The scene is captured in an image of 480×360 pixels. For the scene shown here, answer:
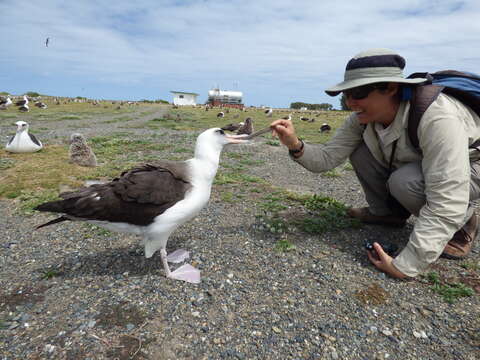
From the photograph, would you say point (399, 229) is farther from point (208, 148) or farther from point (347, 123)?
point (208, 148)

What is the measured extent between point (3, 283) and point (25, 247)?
2.70 feet

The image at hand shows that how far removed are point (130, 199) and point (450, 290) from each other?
3.38m

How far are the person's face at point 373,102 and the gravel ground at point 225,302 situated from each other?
1.66 metres

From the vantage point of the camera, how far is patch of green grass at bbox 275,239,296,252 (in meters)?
3.84

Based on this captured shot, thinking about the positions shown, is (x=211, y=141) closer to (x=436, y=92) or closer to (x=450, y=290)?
(x=436, y=92)

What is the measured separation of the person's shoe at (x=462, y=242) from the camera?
3668mm

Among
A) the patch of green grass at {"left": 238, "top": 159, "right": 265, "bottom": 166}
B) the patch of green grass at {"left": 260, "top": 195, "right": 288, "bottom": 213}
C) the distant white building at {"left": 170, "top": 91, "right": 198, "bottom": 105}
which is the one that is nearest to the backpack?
the patch of green grass at {"left": 260, "top": 195, "right": 288, "bottom": 213}

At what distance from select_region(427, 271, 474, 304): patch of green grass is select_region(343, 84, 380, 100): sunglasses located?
207 cm

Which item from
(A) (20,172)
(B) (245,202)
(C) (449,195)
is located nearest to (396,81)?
(C) (449,195)

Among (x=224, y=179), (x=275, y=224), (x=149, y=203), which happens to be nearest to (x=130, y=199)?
(x=149, y=203)

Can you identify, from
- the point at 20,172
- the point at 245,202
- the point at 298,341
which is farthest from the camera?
the point at 20,172

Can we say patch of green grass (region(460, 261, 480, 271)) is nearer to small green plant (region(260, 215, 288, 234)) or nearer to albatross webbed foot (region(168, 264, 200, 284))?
small green plant (region(260, 215, 288, 234))

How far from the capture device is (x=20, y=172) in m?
6.97

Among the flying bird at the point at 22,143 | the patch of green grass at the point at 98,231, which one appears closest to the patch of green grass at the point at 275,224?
the patch of green grass at the point at 98,231
